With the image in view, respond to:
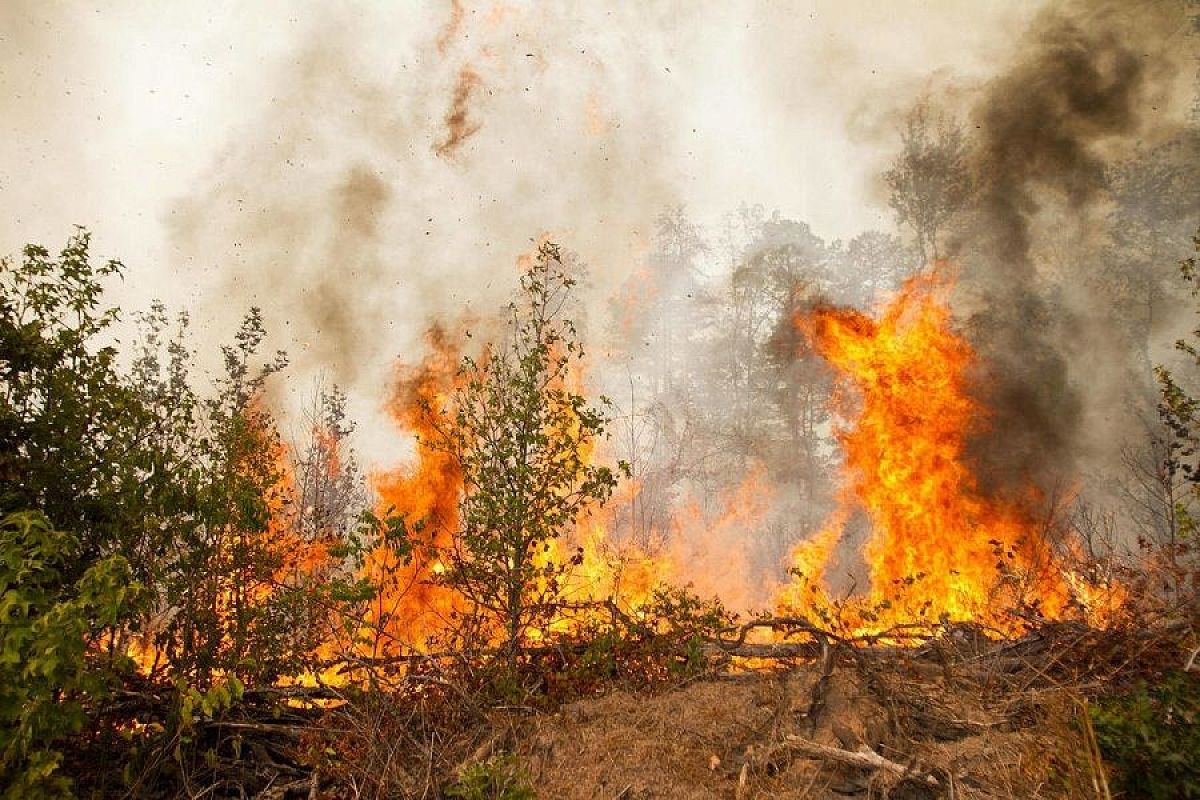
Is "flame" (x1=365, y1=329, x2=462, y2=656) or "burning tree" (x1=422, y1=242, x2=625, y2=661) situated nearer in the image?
"burning tree" (x1=422, y1=242, x2=625, y2=661)

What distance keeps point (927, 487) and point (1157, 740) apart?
13.5 metres

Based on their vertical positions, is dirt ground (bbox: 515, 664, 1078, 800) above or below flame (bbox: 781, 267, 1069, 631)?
below

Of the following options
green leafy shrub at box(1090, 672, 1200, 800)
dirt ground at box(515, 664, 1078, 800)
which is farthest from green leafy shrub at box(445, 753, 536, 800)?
green leafy shrub at box(1090, 672, 1200, 800)

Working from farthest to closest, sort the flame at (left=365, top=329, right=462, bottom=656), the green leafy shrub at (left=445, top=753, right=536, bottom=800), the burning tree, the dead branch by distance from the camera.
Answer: the flame at (left=365, top=329, right=462, bottom=656) → the burning tree → the green leafy shrub at (left=445, top=753, right=536, bottom=800) → the dead branch

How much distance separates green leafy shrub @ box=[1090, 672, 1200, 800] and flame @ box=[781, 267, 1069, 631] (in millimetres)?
10755

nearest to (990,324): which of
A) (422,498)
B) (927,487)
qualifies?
(927,487)

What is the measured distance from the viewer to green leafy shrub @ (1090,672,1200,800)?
3.88 meters

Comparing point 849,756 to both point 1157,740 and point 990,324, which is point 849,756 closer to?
point 1157,740

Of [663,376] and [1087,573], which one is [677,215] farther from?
[1087,573]

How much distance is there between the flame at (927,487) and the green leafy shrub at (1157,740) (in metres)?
10.8

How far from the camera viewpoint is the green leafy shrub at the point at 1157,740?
3879 millimetres

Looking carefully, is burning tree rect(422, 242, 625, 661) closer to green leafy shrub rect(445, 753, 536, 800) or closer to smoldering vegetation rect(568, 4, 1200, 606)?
green leafy shrub rect(445, 753, 536, 800)

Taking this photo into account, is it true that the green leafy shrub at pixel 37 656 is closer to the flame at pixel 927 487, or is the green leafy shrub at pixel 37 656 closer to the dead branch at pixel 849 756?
the dead branch at pixel 849 756

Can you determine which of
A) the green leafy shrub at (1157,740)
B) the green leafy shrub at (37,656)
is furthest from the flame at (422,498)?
the green leafy shrub at (1157,740)
